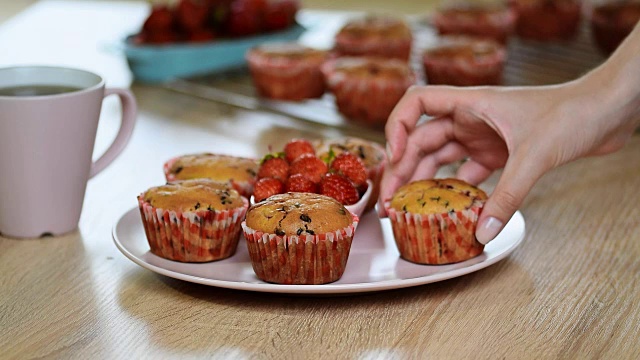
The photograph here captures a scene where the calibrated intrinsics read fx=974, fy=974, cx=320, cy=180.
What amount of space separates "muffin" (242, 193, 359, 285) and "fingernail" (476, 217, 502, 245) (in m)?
0.16

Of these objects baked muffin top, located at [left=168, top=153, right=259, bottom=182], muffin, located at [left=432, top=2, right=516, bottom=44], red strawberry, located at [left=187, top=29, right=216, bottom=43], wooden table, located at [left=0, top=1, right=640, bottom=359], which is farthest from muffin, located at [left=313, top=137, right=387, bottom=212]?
muffin, located at [left=432, top=2, right=516, bottom=44]

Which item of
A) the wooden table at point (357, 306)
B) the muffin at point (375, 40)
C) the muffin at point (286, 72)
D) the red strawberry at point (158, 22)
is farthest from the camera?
the muffin at point (375, 40)

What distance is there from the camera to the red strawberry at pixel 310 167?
4.09 ft

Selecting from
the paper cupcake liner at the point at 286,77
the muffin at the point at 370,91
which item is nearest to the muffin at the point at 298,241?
the muffin at the point at 370,91

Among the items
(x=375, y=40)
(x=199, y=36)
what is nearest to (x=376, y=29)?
(x=375, y=40)

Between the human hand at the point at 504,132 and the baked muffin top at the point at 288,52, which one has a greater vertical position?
the human hand at the point at 504,132

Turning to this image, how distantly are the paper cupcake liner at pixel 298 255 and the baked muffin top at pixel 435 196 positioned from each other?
0.41 feet

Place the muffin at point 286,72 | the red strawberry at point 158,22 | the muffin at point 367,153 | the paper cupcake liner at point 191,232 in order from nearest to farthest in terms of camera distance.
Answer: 1. the paper cupcake liner at point 191,232
2. the muffin at point 367,153
3. the muffin at point 286,72
4. the red strawberry at point 158,22

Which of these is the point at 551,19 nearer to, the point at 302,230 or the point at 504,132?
the point at 504,132

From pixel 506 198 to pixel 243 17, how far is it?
A: 1.30m

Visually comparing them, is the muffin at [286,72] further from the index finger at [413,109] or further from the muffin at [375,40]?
the index finger at [413,109]

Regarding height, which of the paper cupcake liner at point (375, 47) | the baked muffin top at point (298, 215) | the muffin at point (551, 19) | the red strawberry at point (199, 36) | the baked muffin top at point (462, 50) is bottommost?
the muffin at point (551, 19)

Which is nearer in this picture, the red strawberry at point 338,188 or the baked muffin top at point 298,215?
the baked muffin top at point 298,215

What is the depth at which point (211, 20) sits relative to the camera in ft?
7.66
